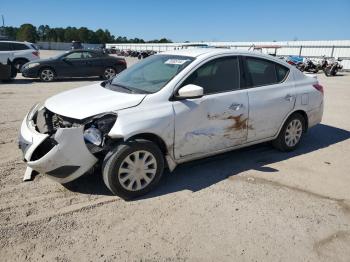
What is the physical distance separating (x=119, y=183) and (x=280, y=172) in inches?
93.9

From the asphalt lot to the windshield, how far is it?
1246mm

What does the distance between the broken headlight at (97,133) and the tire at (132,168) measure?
0.51 feet

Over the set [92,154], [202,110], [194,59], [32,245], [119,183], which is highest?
[194,59]

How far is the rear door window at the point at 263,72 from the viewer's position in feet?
16.2

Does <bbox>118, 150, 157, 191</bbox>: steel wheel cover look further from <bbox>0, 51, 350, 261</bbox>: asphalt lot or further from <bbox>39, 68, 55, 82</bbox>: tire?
<bbox>39, 68, 55, 82</bbox>: tire

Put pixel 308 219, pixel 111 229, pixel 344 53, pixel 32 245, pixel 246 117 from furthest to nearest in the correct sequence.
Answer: pixel 344 53 → pixel 246 117 → pixel 308 219 → pixel 111 229 → pixel 32 245

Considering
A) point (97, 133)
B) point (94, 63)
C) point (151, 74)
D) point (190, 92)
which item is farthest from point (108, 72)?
point (97, 133)

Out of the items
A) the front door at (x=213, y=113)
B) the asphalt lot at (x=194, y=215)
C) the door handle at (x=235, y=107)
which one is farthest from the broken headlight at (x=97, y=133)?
the door handle at (x=235, y=107)

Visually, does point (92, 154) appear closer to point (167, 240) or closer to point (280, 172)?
point (167, 240)

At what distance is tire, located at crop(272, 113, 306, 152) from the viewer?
18.1 feet

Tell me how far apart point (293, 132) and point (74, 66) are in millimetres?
11848

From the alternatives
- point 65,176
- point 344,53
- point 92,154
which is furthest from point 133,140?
point 344,53

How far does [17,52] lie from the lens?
17.6 meters

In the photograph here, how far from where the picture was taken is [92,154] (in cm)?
369
